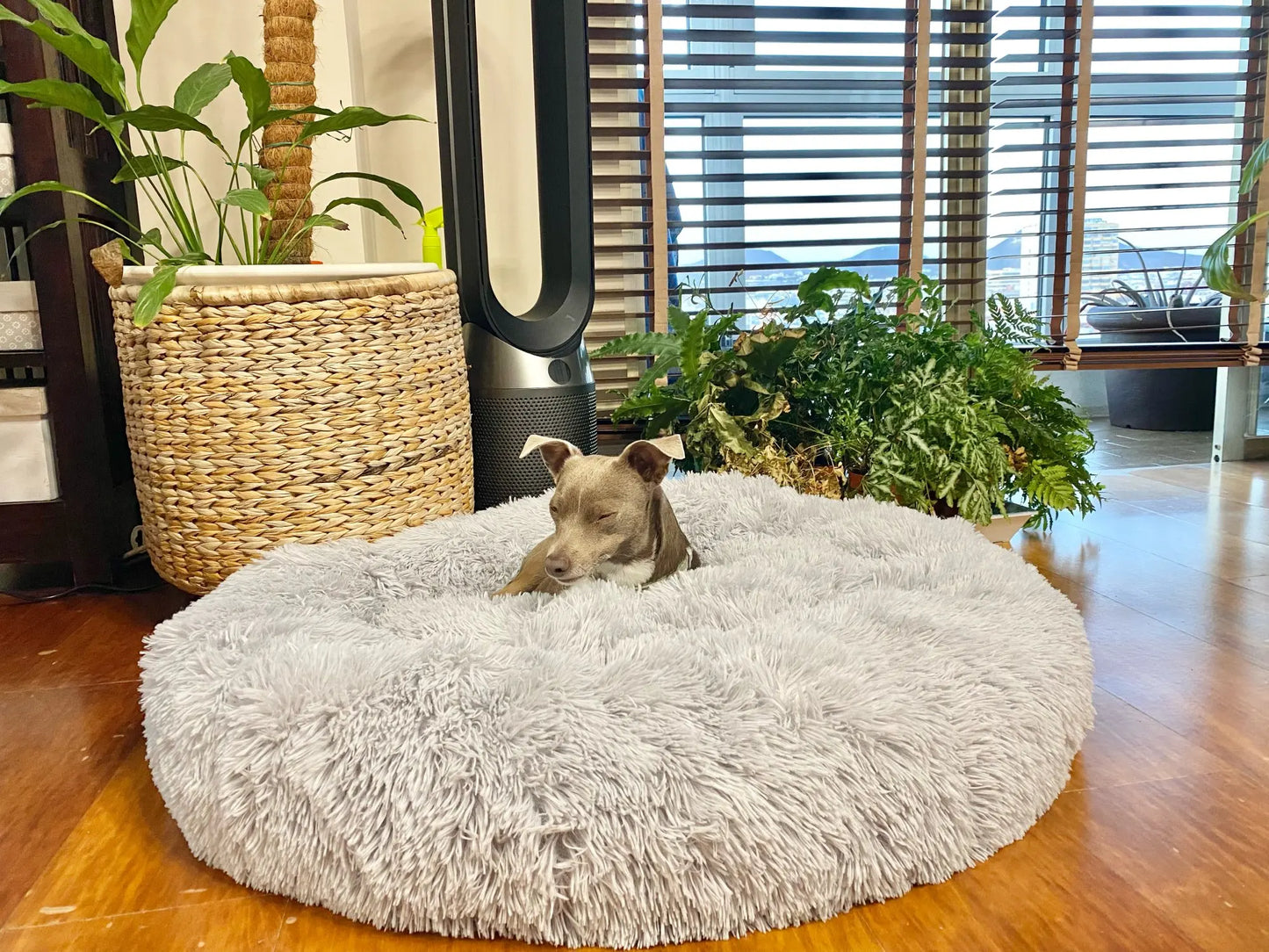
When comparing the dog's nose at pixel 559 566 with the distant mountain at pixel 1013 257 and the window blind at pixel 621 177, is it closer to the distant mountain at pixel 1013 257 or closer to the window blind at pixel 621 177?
the window blind at pixel 621 177

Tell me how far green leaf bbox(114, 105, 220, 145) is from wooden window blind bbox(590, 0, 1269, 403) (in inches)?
49.3

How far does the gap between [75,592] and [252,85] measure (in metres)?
1.13

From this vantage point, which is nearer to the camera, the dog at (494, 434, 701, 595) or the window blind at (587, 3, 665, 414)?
the dog at (494, 434, 701, 595)

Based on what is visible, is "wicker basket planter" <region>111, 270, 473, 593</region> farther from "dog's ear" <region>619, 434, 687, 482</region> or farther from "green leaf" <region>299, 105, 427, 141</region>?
"dog's ear" <region>619, 434, 687, 482</region>

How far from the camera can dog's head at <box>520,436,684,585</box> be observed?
136cm

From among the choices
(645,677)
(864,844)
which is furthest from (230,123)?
(864,844)

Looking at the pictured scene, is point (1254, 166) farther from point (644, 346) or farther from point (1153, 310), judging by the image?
point (644, 346)

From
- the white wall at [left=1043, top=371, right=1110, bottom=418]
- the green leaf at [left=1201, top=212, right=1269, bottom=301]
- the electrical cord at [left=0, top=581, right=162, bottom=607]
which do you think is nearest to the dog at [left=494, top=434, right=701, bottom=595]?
the electrical cord at [left=0, top=581, right=162, bottom=607]

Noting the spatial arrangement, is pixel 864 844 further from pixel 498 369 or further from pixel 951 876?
pixel 498 369

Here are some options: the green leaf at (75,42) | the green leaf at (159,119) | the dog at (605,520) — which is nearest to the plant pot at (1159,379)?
the dog at (605,520)

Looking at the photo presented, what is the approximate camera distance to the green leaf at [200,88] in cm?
170

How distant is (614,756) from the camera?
95 centimetres

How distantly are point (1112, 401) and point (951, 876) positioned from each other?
308 centimetres

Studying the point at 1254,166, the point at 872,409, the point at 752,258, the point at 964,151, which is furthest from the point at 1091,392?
the point at 872,409
